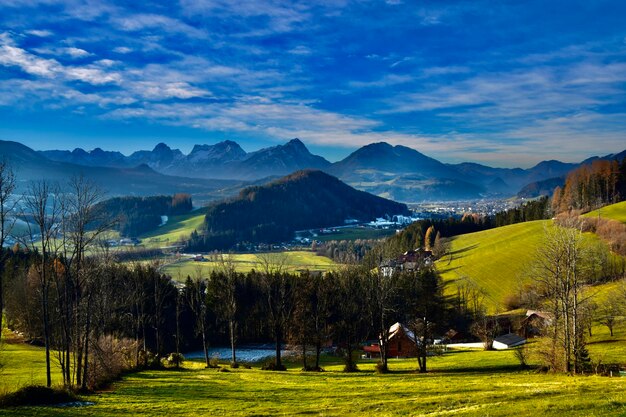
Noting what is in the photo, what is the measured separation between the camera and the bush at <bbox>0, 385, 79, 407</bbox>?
1956cm

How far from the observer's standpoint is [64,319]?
1246 inches

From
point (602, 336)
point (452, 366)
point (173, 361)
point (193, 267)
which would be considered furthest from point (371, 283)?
point (193, 267)

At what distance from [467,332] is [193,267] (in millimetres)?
113571

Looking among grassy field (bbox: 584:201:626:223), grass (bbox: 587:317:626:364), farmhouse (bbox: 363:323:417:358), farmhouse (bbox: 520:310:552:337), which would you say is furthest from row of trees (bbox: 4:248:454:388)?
grassy field (bbox: 584:201:626:223)

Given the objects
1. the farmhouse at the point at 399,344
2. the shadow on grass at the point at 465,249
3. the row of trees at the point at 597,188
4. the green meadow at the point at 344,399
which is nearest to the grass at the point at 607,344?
the green meadow at the point at 344,399

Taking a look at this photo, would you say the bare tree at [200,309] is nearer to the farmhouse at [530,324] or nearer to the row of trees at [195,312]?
the row of trees at [195,312]

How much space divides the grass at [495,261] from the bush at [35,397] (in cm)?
8332

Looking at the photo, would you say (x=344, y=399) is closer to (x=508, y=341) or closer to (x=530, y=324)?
(x=508, y=341)

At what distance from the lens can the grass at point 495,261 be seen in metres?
95.9

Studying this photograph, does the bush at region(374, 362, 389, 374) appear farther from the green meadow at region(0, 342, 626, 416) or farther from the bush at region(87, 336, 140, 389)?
the bush at region(87, 336, 140, 389)

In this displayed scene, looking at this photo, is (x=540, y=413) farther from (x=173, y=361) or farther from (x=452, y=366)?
(x=173, y=361)

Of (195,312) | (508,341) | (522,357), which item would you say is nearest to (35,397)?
(195,312)

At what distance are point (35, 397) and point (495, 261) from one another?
354 ft

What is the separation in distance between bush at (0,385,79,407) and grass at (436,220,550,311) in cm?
8332
